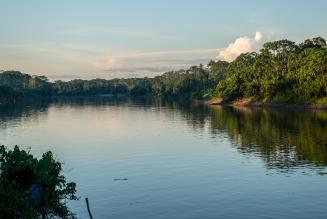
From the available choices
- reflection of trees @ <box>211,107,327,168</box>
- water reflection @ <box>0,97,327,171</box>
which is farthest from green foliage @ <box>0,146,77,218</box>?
A: reflection of trees @ <box>211,107,327,168</box>

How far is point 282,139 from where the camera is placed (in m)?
87.1

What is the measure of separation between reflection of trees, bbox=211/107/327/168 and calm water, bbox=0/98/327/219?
14cm

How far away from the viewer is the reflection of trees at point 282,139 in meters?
66.1

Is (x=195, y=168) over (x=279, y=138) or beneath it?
beneath

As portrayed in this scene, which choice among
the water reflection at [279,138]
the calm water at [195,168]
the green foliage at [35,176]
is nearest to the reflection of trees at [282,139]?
the water reflection at [279,138]

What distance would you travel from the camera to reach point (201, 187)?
50.5 m

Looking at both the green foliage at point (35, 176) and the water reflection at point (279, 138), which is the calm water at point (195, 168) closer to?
the water reflection at point (279, 138)

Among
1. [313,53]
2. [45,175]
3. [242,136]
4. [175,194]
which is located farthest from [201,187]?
[313,53]

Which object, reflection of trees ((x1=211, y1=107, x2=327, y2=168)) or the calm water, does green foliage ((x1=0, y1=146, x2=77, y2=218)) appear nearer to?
the calm water

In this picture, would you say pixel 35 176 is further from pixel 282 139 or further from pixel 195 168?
pixel 282 139

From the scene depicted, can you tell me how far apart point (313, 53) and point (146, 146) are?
117480mm

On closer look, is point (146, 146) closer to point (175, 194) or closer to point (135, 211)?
point (175, 194)

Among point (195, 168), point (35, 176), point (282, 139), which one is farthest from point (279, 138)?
point (35, 176)

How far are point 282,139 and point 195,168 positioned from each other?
100ft
